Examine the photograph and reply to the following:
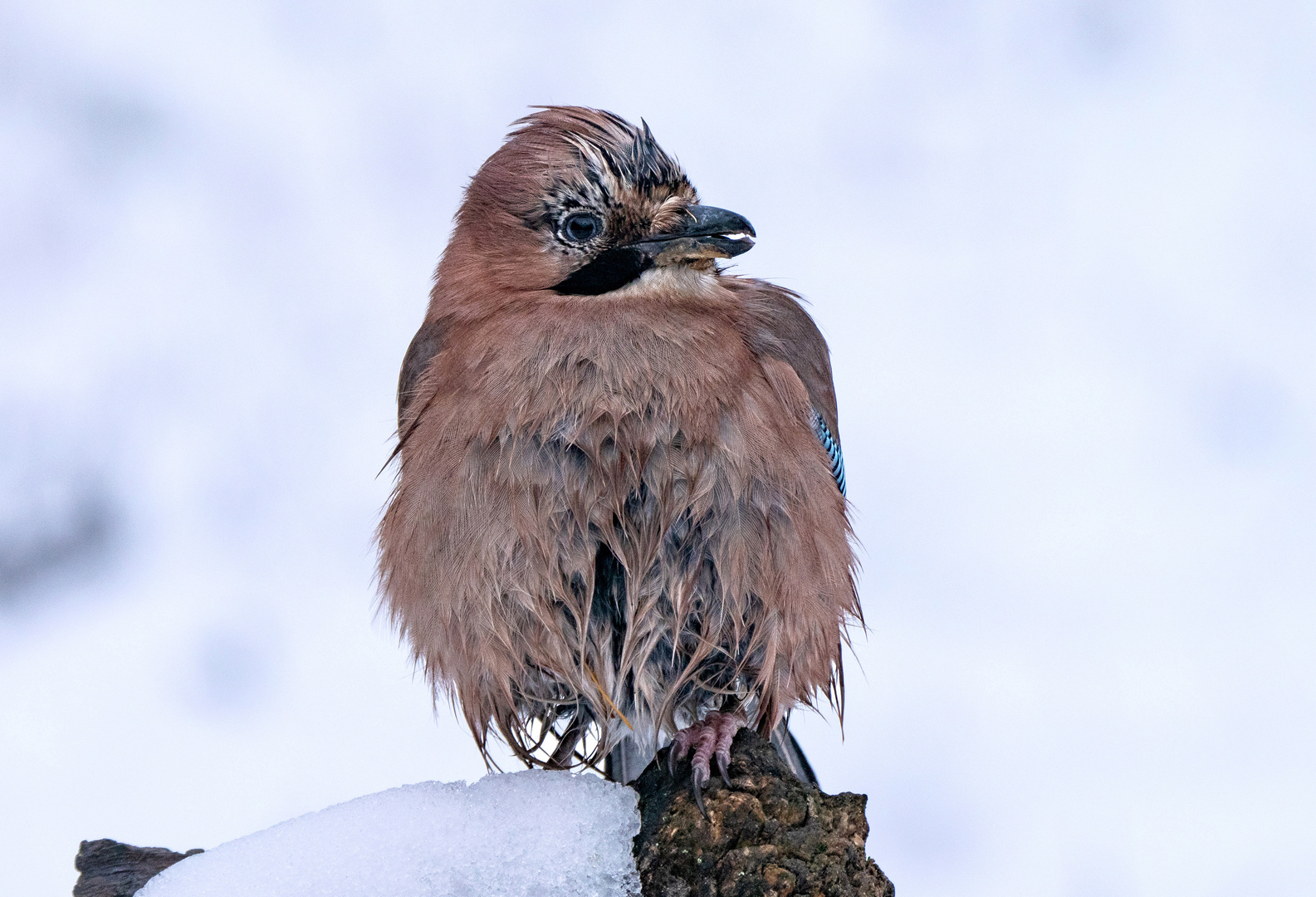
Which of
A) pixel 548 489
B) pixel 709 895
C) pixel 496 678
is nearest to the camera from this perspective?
pixel 709 895

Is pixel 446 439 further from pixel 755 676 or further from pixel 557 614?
pixel 755 676

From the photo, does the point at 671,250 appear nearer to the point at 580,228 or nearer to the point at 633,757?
the point at 580,228

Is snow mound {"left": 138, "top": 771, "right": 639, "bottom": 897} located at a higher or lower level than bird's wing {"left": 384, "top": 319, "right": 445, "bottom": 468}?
lower

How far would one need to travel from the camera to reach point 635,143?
3.26 metres

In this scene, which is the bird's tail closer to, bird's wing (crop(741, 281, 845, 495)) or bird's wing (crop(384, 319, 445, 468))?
bird's wing (crop(741, 281, 845, 495))

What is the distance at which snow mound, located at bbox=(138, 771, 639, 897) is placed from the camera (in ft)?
8.82

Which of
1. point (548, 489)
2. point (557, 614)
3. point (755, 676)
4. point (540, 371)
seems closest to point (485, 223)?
point (540, 371)

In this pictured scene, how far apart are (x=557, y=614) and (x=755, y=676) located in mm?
528

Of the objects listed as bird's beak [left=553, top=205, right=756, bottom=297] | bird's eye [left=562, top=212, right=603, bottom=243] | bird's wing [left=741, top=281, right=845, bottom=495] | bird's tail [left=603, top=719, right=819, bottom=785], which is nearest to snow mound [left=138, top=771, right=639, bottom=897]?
bird's tail [left=603, top=719, right=819, bottom=785]

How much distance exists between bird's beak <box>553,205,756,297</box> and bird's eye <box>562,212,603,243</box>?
2.3 inches

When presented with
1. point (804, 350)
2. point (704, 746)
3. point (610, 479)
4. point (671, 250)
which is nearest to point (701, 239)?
point (671, 250)

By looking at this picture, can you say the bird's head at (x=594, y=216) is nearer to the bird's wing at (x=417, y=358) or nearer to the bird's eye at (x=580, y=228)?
the bird's eye at (x=580, y=228)

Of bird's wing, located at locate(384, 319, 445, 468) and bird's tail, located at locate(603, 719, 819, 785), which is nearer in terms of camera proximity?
bird's wing, located at locate(384, 319, 445, 468)

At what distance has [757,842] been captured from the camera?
262cm
